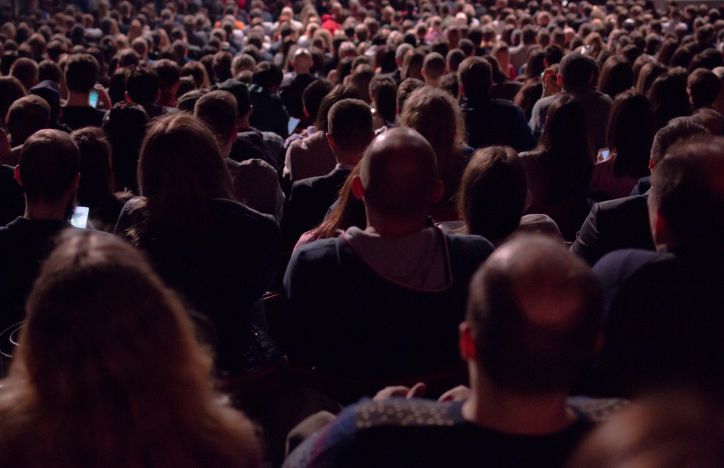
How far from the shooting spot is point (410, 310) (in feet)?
8.54

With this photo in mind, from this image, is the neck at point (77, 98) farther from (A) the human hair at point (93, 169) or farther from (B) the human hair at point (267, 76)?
(A) the human hair at point (93, 169)

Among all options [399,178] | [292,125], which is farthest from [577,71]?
[399,178]

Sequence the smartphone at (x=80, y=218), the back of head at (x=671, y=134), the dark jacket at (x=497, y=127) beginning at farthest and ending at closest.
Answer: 1. the dark jacket at (x=497, y=127)
2. the back of head at (x=671, y=134)
3. the smartphone at (x=80, y=218)

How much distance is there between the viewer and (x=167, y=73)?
692cm

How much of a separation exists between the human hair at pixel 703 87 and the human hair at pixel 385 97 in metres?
2.06

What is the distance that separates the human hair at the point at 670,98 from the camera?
Result: 5.88 m

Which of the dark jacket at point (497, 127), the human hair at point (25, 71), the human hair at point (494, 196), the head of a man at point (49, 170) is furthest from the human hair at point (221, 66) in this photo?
the human hair at point (494, 196)

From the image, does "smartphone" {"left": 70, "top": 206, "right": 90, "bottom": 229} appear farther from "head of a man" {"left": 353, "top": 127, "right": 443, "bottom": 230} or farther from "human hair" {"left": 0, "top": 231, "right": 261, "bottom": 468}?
"human hair" {"left": 0, "top": 231, "right": 261, "bottom": 468}

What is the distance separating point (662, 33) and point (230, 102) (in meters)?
10.9

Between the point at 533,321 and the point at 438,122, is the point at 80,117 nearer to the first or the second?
the point at 438,122

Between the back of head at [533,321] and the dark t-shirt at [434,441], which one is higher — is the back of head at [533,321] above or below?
above

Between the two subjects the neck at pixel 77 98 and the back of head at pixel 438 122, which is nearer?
the back of head at pixel 438 122

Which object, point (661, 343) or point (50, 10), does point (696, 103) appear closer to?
point (661, 343)

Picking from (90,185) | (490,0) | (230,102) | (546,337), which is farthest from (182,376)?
(490,0)
